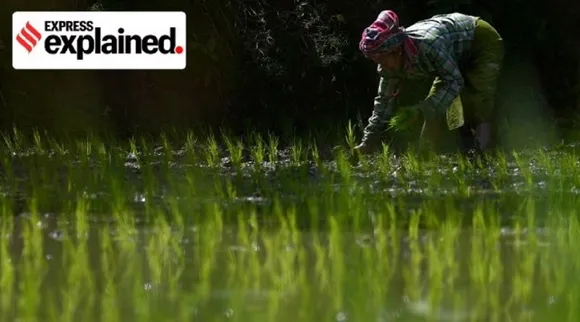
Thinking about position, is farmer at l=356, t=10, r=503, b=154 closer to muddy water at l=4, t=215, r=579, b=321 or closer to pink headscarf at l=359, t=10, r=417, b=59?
pink headscarf at l=359, t=10, r=417, b=59

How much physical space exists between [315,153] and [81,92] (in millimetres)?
1998

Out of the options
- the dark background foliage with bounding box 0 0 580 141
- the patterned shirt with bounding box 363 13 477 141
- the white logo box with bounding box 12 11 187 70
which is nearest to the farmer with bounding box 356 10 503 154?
the patterned shirt with bounding box 363 13 477 141

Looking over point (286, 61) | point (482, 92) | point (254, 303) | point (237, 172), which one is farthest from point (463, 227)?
point (286, 61)

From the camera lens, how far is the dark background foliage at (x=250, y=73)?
5906 millimetres

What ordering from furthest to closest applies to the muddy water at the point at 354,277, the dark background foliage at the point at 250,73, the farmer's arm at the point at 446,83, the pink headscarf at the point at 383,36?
the dark background foliage at the point at 250,73 → the farmer's arm at the point at 446,83 → the pink headscarf at the point at 383,36 → the muddy water at the point at 354,277

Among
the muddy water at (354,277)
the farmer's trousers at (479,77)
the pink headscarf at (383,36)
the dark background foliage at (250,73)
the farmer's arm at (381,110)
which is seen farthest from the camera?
the dark background foliage at (250,73)

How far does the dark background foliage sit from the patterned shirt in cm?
151

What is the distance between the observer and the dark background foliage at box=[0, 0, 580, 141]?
591cm

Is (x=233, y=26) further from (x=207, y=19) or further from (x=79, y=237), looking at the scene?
(x=79, y=237)

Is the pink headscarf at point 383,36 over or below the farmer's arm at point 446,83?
over

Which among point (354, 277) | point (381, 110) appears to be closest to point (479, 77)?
point (381, 110)

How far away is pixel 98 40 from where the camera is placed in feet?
18.6

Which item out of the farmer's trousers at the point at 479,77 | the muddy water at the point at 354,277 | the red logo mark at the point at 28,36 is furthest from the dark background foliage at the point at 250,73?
the muddy water at the point at 354,277

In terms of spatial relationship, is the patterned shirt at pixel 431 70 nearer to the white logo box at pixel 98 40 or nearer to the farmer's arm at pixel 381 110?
the farmer's arm at pixel 381 110
